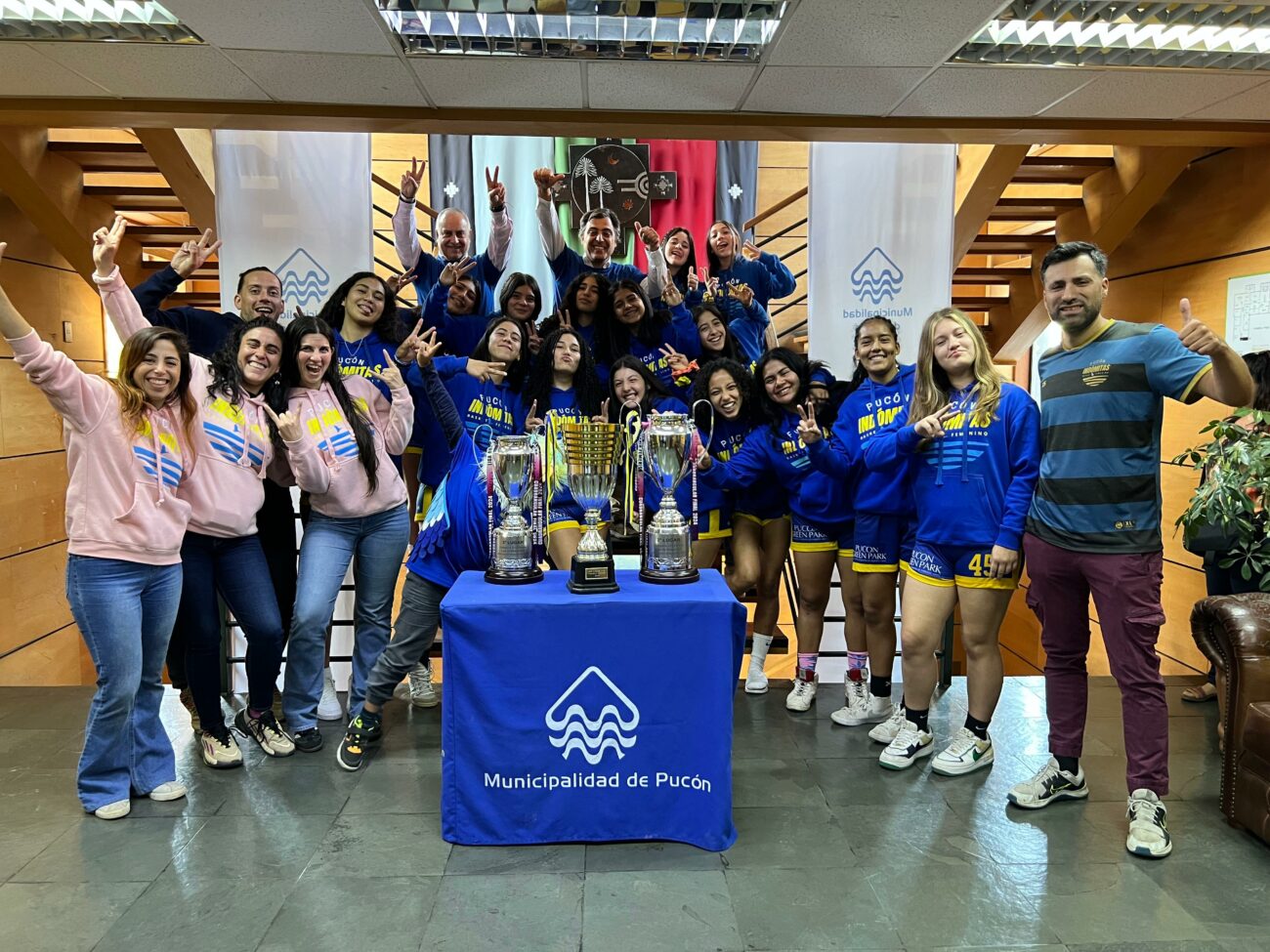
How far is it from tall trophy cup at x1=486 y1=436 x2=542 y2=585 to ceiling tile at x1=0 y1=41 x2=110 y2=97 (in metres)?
2.49

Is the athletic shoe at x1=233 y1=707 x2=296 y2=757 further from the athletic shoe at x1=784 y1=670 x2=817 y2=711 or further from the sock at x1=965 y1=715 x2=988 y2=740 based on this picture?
the sock at x1=965 y1=715 x2=988 y2=740

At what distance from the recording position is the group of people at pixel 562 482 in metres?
2.42

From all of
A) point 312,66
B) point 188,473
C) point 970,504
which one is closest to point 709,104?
point 312,66

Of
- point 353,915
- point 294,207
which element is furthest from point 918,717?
point 294,207

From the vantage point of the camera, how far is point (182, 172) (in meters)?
4.53

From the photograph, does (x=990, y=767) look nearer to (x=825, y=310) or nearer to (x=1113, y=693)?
(x=1113, y=693)

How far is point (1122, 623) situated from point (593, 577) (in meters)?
1.49

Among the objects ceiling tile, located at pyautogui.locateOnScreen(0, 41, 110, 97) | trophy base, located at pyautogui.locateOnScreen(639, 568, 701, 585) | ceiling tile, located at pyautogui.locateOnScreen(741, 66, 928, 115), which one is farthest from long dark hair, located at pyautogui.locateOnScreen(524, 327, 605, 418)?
ceiling tile, located at pyautogui.locateOnScreen(0, 41, 110, 97)

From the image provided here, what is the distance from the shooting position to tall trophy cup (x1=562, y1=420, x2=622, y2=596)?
2.34 metres

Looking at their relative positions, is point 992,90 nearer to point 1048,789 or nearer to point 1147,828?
point 1048,789

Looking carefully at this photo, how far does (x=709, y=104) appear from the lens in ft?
12.5

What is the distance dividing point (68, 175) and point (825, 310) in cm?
437

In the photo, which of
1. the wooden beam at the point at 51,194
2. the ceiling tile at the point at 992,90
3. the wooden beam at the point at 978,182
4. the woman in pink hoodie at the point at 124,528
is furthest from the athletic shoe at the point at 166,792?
the wooden beam at the point at 978,182

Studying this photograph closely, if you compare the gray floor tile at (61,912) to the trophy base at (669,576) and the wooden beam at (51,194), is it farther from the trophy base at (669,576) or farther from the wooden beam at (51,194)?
the wooden beam at (51,194)
